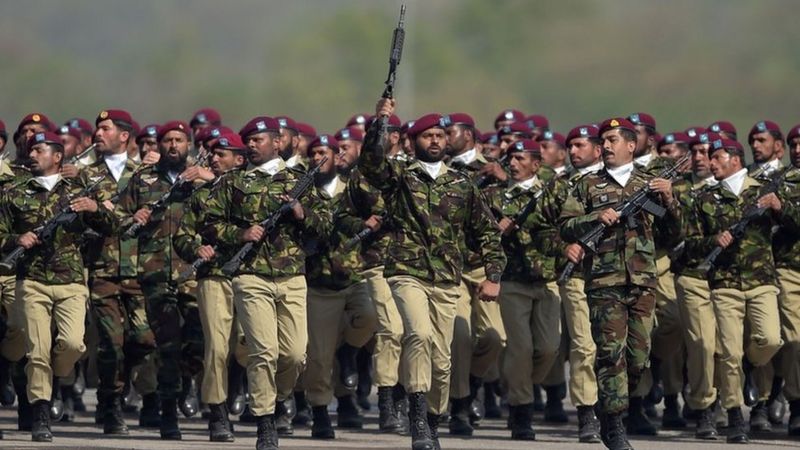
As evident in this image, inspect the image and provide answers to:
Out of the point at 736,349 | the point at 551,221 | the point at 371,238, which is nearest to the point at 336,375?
the point at 371,238

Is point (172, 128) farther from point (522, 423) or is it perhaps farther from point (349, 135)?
point (522, 423)

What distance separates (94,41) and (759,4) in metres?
20.6

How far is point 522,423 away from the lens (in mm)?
16969

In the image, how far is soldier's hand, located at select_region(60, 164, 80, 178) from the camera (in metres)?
16.7

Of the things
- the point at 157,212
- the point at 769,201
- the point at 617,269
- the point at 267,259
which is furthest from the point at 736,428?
the point at 157,212

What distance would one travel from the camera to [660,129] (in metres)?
53.9

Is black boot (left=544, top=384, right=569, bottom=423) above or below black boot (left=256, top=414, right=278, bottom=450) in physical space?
above

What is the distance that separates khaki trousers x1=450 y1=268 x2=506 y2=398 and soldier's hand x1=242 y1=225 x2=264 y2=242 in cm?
271

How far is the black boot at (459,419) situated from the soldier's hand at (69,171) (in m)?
3.58

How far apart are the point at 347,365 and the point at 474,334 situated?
131cm

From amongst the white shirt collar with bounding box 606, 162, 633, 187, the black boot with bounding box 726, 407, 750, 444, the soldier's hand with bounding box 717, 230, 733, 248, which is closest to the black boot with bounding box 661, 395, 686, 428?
the black boot with bounding box 726, 407, 750, 444

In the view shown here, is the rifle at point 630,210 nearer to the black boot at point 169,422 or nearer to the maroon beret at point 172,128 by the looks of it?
the black boot at point 169,422

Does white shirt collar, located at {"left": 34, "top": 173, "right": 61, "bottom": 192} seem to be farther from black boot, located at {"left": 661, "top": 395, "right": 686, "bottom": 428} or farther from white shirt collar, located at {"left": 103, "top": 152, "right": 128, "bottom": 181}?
black boot, located at {"left": 661, "top": 395, "right": 686, "bottom": 428}

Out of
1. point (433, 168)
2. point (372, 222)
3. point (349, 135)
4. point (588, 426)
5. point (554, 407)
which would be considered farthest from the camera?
point (554, 407)
